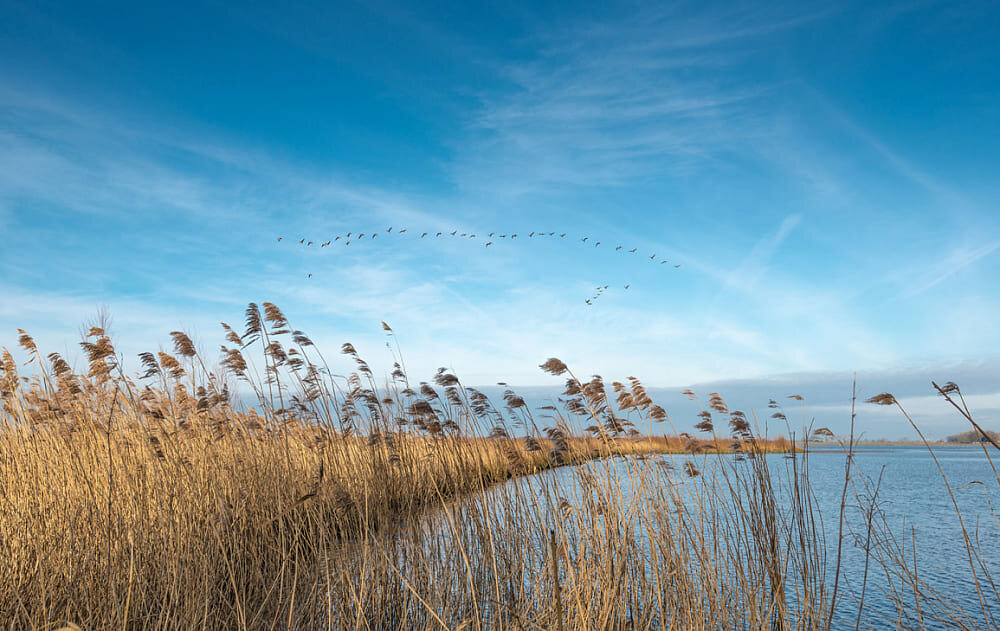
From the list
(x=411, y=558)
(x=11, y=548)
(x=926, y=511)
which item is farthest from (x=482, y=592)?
(x=926, y=511)

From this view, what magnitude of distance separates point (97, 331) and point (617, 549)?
467cm

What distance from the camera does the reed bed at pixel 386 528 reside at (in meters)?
2.93

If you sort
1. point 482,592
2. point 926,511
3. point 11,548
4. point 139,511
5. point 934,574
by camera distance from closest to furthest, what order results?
1. point 482,592
2. point 11,548
3. point 139,511
4. point 934,574
5. point 926,511

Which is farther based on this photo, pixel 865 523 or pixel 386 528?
A: pixel 865 523

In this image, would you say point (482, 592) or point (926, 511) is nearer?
point (482, 592)

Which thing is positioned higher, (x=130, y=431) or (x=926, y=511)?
(x=130, y=431)

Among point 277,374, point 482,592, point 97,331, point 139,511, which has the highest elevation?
point 97,331

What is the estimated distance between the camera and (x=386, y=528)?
3.50m

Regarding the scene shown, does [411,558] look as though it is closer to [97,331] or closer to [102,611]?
[102,611]

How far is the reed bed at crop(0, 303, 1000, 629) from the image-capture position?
2934 mm

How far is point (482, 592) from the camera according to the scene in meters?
3.43

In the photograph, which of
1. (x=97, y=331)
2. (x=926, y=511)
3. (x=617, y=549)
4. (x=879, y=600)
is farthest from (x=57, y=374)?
(x=926, y=511)

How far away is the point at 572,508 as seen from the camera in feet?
11.4

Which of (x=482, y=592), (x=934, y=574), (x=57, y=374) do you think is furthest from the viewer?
(x=934, y=574)
